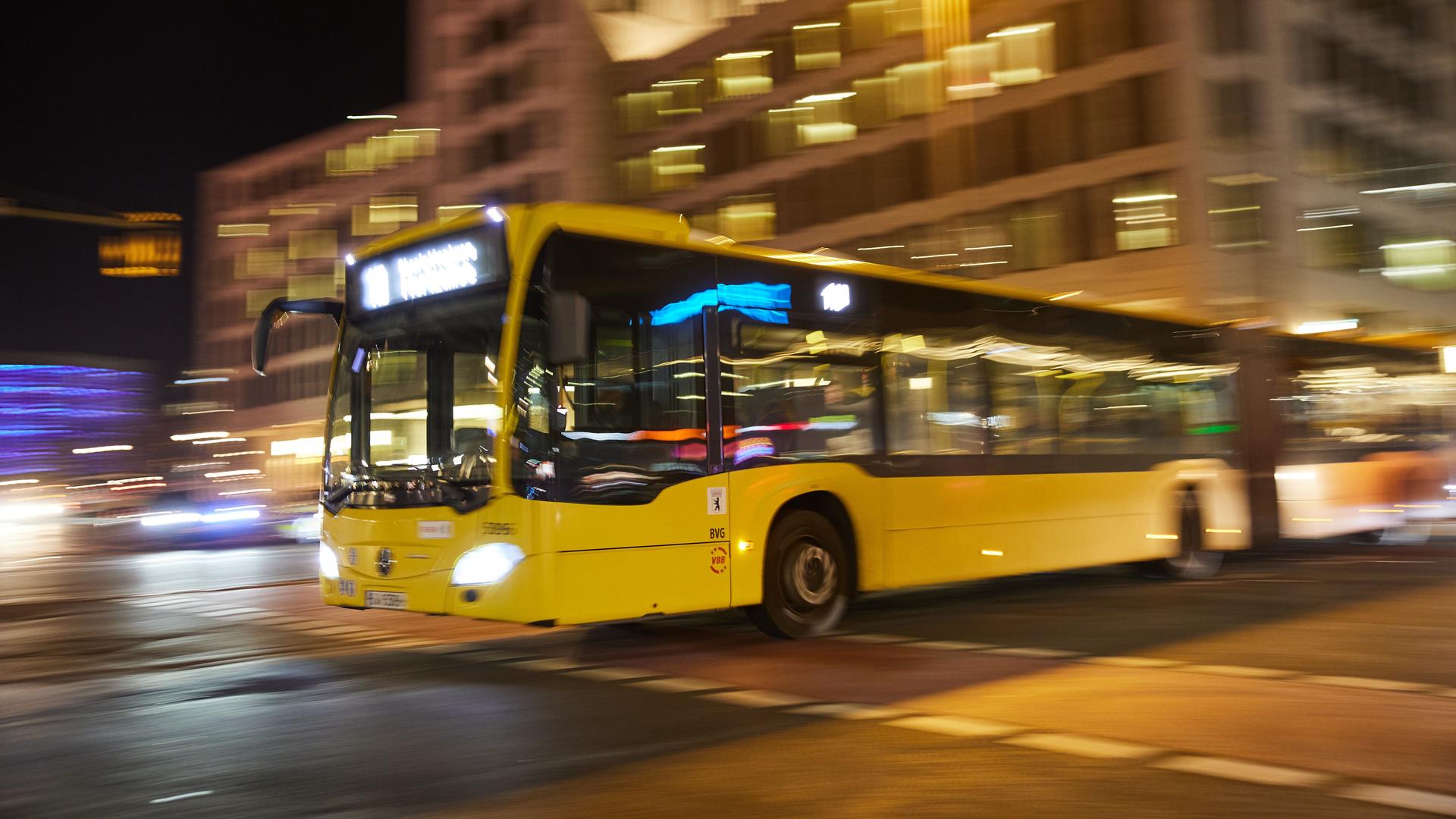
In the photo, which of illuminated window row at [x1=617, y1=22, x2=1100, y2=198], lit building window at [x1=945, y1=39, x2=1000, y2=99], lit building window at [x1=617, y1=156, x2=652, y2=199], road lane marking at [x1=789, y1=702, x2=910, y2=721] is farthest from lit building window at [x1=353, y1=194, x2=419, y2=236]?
road lane marking at [x1=789, y1=702, x2=910, y2=721]

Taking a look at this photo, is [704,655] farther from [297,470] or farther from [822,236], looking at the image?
[297,470]

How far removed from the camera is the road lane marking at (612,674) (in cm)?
845

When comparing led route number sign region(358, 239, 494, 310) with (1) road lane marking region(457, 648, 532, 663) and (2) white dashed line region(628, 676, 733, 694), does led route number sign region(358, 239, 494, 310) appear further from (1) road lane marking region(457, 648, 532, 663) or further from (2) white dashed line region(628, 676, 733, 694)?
(2) white dashed line region(628, 676, 733, 694)

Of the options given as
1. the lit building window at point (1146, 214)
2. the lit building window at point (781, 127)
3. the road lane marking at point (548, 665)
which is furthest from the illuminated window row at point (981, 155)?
the road lane marking at point (548, 665)

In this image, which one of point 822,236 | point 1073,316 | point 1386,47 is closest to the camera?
point 1073,316

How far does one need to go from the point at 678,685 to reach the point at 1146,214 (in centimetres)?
3159

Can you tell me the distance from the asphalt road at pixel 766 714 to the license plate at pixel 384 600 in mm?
498

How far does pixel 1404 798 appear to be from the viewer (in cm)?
502

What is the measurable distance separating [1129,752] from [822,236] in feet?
140

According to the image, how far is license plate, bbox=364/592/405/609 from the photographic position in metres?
8.74

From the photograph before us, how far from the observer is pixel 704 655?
944cm

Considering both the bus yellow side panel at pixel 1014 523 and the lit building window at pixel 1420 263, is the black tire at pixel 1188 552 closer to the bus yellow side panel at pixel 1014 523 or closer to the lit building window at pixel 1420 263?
the bus yellow side panel at pixel 1014 523

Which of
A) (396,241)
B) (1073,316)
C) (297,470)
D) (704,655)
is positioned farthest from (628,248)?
(297,470)

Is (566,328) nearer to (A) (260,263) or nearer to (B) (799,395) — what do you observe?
(B) (799,395)
